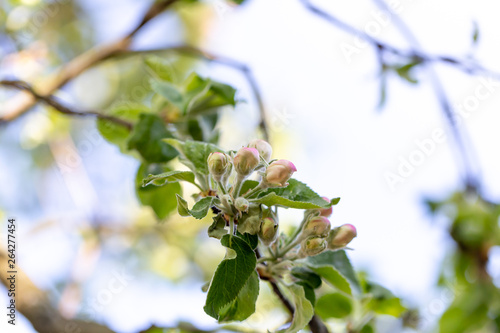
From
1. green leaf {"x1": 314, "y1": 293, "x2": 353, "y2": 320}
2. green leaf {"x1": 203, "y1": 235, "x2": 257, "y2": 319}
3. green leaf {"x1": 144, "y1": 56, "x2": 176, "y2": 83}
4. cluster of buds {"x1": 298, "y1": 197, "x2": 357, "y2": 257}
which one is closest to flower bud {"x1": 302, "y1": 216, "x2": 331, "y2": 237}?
cluster of buds {"x1": 298, "y1": 197, "x2": 357, "y2": 257}

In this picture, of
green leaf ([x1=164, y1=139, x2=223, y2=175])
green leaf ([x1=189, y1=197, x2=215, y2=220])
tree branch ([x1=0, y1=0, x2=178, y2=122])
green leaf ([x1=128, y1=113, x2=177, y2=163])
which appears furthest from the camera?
tree branch ([x1=0, y1=0, x2=178, y2=122])

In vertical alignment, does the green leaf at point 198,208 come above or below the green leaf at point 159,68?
above

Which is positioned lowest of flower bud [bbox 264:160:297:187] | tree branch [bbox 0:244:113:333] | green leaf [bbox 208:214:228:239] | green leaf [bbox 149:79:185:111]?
tree branch [bbox 0:244:113:333]

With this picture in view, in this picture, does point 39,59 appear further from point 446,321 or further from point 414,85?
point 446,321

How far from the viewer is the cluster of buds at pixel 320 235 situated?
2.17 feet

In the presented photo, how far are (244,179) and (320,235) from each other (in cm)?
13

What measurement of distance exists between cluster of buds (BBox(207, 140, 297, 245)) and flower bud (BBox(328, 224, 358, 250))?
10 cm

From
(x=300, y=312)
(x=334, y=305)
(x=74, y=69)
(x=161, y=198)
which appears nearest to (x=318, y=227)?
(x=300, y=312)

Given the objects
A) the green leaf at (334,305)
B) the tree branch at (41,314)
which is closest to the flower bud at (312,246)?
the green leaf at (334,305)

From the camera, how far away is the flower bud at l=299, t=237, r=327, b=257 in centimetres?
66

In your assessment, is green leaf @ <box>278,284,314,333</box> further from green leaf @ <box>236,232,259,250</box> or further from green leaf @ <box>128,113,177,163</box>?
green leaf @ <box>128,113,177,163</box>

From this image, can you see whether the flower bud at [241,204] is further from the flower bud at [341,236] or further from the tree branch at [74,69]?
the tree branch at [74,69]

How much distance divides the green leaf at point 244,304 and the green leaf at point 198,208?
0.11 metres

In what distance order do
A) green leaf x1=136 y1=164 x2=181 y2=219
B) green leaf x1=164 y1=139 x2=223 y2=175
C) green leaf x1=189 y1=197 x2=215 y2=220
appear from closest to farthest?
green leaf x1=189 y1=197 x2=215 y2=220, green leaf x1=164 y1=139 x2=223 y2=175, green leaf x1=136 y1=164 x2=181 y2=219
